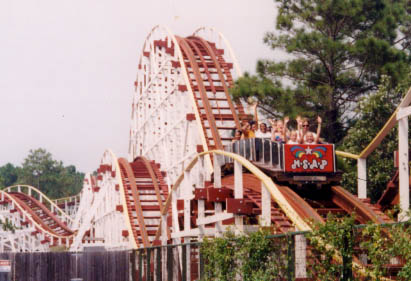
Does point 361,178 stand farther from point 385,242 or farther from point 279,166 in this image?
point 385,242

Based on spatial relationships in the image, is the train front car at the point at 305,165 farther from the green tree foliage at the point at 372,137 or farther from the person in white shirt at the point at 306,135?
the green tree foliage at the point at 372,137

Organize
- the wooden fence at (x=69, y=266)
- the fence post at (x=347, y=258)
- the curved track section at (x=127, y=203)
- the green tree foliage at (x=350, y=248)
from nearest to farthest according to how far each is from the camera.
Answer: the green tree foliage at (x=350, y=248) → the fence post at (x=347, y=258) → the wooden fence at (x=69, y=266) → the curved track section at (x=127, y=203)

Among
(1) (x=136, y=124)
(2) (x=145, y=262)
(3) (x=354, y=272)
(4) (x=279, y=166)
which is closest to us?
(3) (x=354, y=272)

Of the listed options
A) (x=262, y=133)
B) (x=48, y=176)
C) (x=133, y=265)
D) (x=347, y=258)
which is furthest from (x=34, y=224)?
(x=48, y=176)

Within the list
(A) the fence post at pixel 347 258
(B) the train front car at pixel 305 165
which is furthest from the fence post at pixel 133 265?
(A) the fence post at pixel 347 258

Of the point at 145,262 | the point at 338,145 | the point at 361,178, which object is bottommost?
the point at 145,262

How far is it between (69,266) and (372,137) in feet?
33.8

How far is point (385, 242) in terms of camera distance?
8445 mm

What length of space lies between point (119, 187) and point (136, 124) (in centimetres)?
764

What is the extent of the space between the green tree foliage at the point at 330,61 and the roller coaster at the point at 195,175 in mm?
1615

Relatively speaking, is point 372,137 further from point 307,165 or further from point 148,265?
point 307,165

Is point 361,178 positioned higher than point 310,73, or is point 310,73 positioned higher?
point 310,73

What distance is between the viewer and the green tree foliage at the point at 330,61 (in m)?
29.2

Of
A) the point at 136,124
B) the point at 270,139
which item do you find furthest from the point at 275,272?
the point at 136,124
